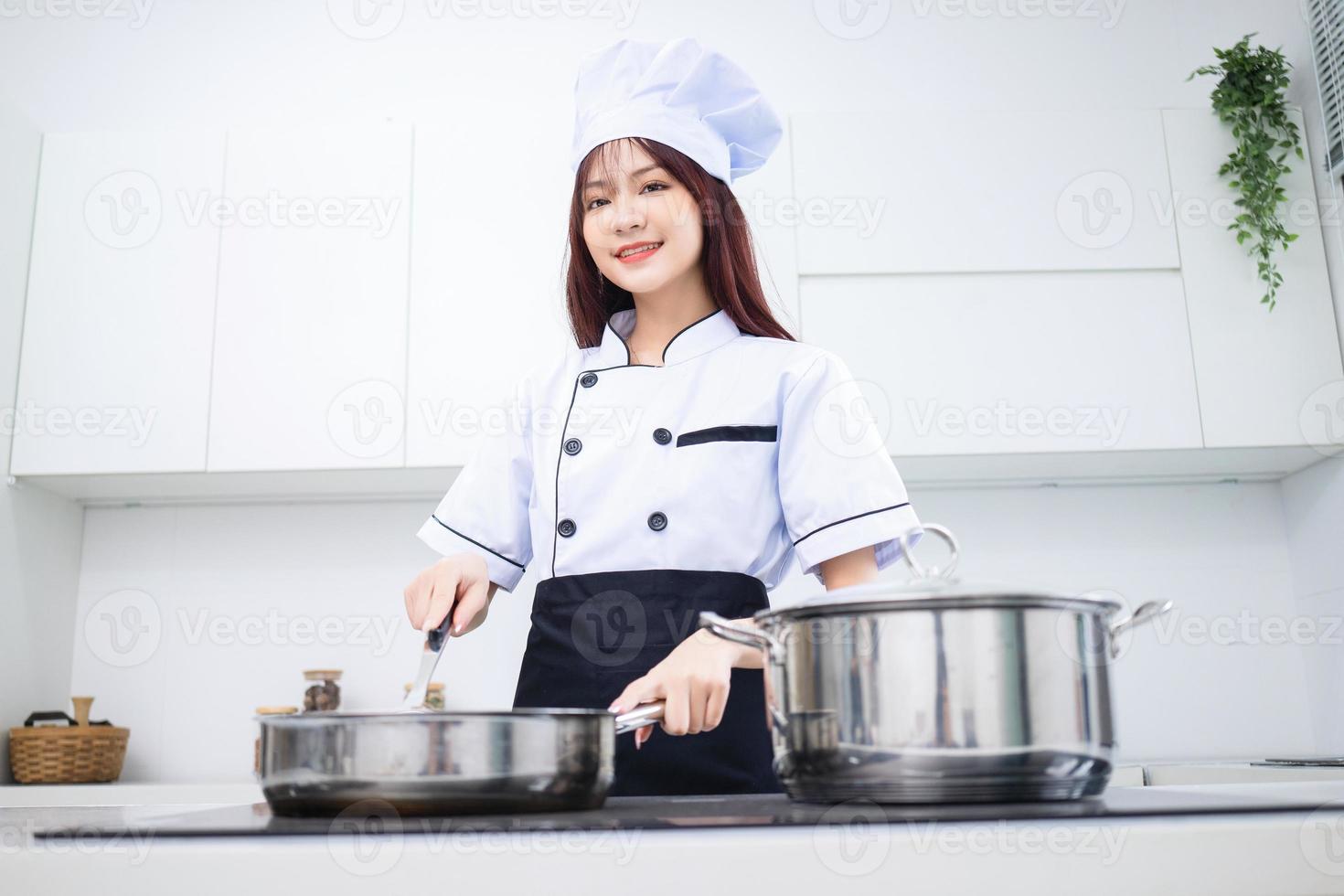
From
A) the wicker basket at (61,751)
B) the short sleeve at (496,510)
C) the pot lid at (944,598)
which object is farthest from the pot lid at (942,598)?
the wicker basket at (61,751)

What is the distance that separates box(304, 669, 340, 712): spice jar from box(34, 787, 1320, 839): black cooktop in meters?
1.71

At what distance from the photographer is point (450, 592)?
83 centimetres

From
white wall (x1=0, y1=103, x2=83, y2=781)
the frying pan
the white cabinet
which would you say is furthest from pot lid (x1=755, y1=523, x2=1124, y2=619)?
white wall (x1=0, y1=103, x2=83, y2=781)

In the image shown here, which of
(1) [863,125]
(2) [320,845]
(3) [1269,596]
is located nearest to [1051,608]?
(2) [320,845]

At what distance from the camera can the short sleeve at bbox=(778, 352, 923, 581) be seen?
870mm

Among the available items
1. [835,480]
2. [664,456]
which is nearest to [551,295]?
[664,456]

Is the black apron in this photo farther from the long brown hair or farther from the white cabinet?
the white cabinet

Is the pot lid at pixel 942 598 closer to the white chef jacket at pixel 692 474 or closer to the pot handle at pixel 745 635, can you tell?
the pot handle at pixel 745 635

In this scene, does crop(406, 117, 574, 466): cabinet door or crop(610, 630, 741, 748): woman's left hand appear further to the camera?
crop(406, 117, 574, 466): cabinet door

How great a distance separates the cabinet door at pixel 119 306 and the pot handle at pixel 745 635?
178cm

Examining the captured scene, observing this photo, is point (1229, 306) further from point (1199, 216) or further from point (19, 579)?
point (19, 579)

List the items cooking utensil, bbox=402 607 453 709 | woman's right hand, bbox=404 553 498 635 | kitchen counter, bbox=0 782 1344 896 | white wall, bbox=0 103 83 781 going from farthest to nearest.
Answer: white wall, bbox=0 103 83 781, woman's right hand, bbox=404 553 498 635, cooking utensil, bbox=402 607 453 709, kitchen counter, bbox=0 782 1344 896

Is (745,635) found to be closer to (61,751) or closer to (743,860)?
(743,860)

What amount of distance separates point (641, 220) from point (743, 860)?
745mm
